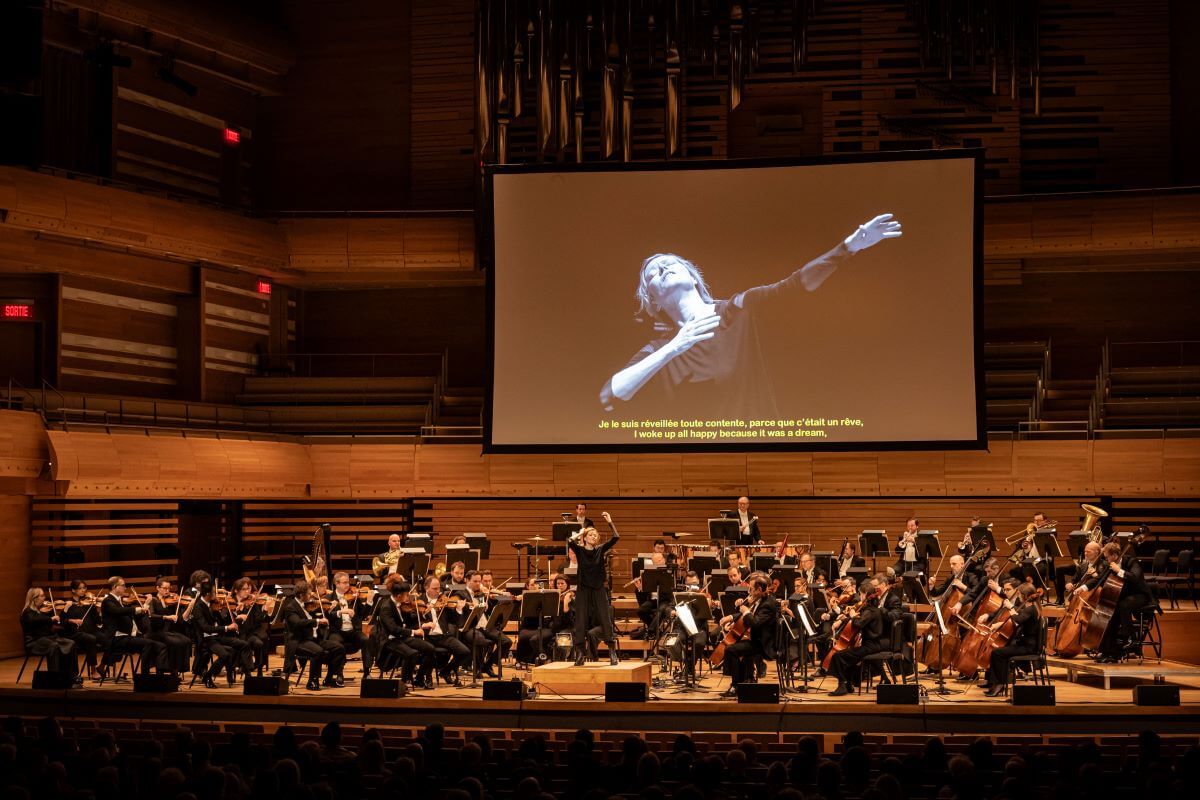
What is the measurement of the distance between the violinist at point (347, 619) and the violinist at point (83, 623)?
8.26 feet

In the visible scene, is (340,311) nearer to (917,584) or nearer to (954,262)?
(954,262)

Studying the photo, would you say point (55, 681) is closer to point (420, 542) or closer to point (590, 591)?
point (590, 591)

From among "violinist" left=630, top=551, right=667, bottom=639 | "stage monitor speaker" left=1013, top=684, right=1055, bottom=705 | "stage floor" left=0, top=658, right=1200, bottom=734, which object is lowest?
"stage floor" left=0, top=658, right=1200, bottom=734

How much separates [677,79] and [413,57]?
5.36 metres

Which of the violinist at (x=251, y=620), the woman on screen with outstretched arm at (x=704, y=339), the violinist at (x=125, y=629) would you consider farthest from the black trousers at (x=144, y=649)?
the woman on screen with outstretched arm at (x=704, y=339)

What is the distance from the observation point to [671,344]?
19500 millimetres

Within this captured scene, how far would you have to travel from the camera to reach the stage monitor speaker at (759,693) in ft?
39.4

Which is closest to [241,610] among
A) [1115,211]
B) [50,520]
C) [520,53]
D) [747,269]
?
[50,520]

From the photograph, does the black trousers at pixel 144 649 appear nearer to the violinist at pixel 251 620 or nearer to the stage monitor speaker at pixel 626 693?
the violinist at pixel 251 620

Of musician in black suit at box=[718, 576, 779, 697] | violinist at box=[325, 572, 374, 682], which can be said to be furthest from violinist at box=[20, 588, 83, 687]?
musician in black suit at box=[718, 576, 779, 697]

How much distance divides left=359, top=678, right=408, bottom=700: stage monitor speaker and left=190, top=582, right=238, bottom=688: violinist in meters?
2.13

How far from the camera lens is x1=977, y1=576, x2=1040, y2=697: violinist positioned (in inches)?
490

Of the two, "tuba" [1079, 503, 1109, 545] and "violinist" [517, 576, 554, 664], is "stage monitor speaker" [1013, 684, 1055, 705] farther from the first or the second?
"violinist" [517, 576, 554, 664]

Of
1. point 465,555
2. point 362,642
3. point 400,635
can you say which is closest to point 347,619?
point 362,642
